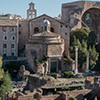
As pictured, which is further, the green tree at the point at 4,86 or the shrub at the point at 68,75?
the shrub at the point at 68,75

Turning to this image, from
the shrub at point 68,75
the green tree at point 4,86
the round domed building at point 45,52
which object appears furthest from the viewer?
the round domed building at point 45,52

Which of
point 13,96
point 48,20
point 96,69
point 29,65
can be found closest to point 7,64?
point 29,65

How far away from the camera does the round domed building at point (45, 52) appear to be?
35781mm

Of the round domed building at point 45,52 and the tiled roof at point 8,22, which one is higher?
the tiled roof at point 8,22

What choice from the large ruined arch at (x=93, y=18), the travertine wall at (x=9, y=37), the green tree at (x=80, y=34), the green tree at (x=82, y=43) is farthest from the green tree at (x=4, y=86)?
the large ruined arch at (x=93, y=18)

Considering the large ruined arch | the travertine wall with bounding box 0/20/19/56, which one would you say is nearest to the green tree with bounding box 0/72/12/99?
the travertine wall with bounding box 0/20/19/56

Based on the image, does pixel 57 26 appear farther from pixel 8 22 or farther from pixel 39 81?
pixel 39 81

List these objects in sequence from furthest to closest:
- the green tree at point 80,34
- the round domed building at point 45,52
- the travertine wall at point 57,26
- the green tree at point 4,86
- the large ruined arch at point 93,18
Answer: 1. the large ruined arch at point 93,18
2. the green tree at point 80,34
3. the travertine wall at point 57,26
4. the round domed building at point 45,52
5. the green tree at point 4,86

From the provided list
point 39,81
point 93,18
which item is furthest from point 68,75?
point 93,18

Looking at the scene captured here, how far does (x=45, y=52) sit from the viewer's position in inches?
1428

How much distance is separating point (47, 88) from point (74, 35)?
18577 millimetres

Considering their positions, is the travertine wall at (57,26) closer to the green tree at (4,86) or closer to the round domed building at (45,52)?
the round domed building at (45,52)

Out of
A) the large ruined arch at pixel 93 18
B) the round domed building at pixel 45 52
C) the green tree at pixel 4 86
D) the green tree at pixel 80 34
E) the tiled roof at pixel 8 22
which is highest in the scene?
the large ruined arch at pixel 93 18

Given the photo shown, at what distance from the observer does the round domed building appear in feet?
117
